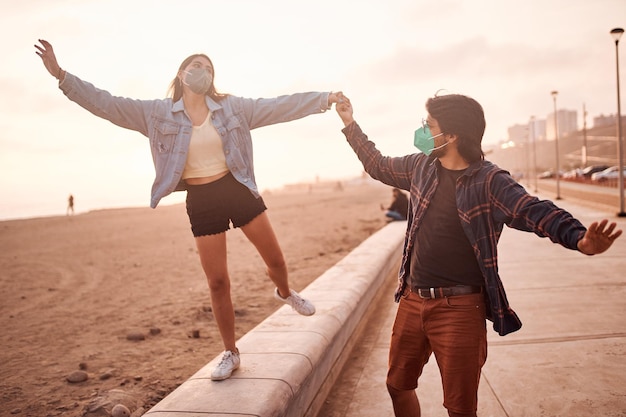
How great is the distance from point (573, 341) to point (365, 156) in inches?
112

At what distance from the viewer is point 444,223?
2.54 metres

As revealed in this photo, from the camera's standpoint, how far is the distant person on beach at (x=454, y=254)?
2367 millimetres

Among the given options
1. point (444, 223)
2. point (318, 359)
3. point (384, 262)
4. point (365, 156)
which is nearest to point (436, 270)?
point (444, 223)

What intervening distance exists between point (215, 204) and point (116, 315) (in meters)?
4.72

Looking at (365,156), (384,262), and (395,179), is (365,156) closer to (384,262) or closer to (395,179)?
A: (395,179)

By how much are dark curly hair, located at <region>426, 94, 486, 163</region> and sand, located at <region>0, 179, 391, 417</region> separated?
3.14 m

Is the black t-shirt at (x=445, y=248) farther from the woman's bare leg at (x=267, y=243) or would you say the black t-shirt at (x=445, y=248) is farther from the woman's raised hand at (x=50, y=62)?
the woman's raised hand at (x=50, y=62)

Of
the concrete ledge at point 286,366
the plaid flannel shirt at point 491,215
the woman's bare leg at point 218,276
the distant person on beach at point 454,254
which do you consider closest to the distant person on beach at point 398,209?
the concrete ledge at point 286,366

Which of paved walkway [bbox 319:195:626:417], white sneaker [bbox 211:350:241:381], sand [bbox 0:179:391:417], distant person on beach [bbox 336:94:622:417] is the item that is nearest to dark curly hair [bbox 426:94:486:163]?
distant person on beach [bbox 336:94:622:417]

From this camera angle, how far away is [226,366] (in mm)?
3238

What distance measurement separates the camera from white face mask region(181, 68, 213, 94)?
317 cm

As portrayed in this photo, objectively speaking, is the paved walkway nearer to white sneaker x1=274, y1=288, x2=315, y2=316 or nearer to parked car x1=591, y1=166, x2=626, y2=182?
white sneaker x1=274, y1=288, x2=315, y2=316

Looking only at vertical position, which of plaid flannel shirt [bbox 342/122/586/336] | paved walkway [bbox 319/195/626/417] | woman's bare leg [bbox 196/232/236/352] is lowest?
paved walkway [bbox 319/195/626/417]

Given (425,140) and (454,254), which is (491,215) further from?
(425,140)
